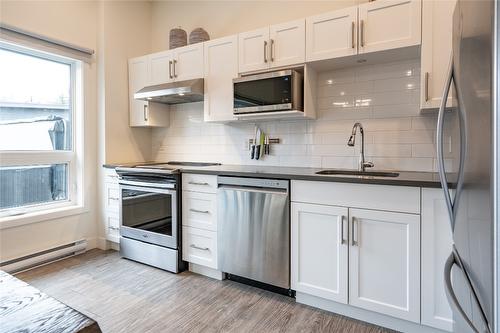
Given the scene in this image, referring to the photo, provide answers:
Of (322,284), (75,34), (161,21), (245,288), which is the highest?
(161,21)

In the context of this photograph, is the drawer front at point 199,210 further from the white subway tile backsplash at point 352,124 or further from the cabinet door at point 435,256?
the cabinet door at point 435,256

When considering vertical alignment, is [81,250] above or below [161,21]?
below

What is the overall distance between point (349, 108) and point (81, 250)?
9.96 ft

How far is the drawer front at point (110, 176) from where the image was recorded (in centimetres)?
314

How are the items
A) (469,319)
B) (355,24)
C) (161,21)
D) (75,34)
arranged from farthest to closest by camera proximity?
(161,21), (75,34), (355,24), (469,319)

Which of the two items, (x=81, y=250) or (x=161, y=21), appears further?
(x=161, y=21)

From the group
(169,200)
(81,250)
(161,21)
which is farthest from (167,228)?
(161,21)

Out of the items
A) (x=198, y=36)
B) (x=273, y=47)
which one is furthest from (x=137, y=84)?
(x=273, y=47)

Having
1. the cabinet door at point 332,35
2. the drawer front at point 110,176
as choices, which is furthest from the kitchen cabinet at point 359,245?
the drawer front at point 110,176

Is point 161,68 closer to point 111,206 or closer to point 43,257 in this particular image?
point 111,206

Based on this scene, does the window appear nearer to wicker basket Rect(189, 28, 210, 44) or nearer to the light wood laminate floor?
the light wood laminate floor

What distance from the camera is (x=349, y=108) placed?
2523 mm

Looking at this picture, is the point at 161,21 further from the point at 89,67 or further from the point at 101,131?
the point at 101,131

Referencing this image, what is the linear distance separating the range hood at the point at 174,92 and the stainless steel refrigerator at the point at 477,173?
220 cm
